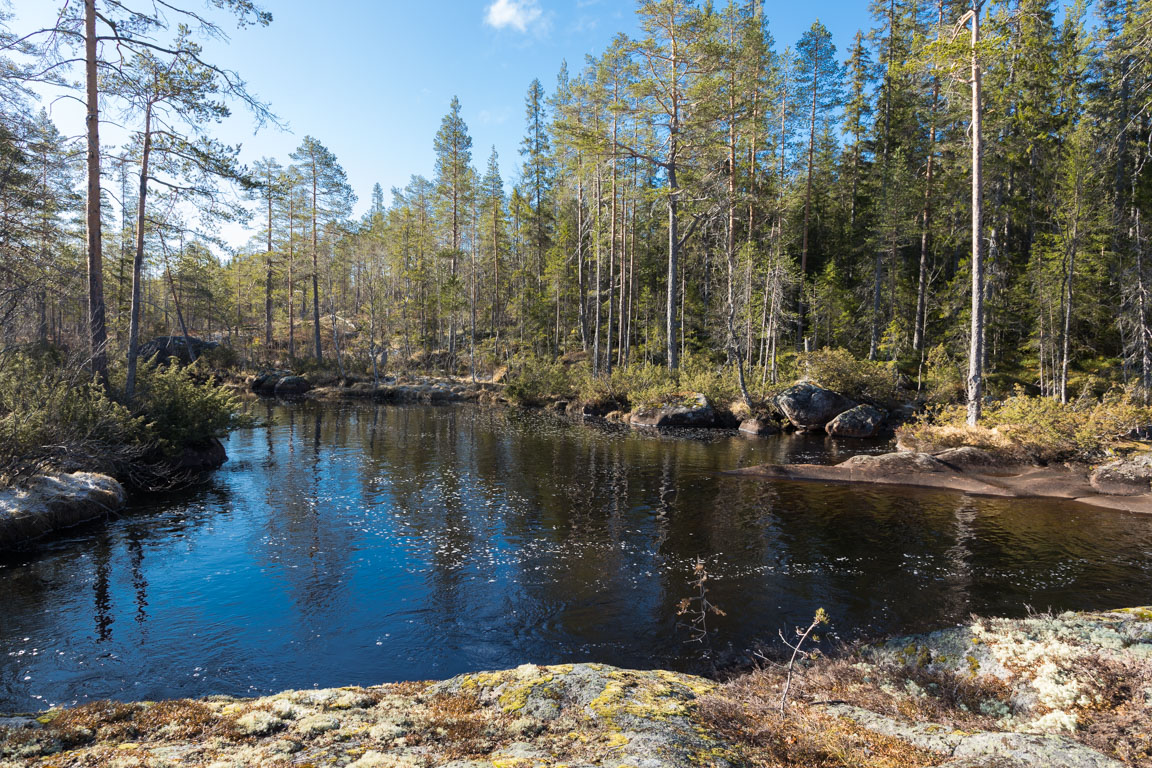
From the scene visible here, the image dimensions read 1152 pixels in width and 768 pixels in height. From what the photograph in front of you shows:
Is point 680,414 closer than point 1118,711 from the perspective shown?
No

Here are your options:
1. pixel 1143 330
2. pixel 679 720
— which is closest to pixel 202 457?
pixel 679 720

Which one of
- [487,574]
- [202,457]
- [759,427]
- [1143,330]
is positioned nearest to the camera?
[487,574]

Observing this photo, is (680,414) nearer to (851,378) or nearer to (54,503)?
(851,378)

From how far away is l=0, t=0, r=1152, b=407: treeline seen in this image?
762 inches

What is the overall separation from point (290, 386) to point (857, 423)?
123 feet

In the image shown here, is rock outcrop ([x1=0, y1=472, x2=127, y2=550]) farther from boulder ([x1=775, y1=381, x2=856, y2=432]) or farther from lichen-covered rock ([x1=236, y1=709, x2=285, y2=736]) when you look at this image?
boulder ([x1=775, y1=381, x2=856, y2=432])

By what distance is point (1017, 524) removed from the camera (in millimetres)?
10891

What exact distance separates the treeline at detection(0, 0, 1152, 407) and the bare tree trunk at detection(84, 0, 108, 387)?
1.86 ft

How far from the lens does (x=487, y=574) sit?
8547 mm

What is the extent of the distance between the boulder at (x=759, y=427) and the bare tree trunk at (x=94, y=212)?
23.0 meters

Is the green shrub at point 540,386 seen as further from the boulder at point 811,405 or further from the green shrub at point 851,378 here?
the green shrub at point 851,378

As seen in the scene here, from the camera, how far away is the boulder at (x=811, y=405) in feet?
82.7

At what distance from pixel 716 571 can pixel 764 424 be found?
18.3m

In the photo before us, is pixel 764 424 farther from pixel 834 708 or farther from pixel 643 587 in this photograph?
pixel 834 708
